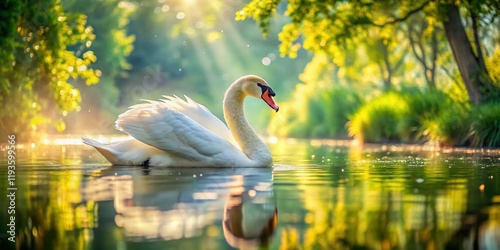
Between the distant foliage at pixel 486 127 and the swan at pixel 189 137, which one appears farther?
the distant foliage at pixel 486 127

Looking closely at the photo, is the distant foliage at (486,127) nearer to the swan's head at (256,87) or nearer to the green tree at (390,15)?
the green tree at (390,15)

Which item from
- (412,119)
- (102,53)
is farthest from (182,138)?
(102,53)

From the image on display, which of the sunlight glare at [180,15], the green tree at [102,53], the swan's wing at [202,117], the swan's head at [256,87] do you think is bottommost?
the swan's wing at [202,117]

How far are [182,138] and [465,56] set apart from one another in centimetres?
1183

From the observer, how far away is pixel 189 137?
42.7 feet

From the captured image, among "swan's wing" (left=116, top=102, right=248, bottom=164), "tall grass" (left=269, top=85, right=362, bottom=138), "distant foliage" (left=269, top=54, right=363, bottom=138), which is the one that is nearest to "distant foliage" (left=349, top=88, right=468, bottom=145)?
"tall grass" (left=269, top=85, right=362, bottom=138)

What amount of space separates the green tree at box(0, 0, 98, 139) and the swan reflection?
11.2m

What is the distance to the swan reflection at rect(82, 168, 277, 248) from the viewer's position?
6477 millimetres

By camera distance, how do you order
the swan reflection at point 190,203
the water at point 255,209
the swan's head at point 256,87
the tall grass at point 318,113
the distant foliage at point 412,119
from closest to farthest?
1. the water at point 255,209
2. the swan reflection at point 190,203
3. the swan's head at point 256,87
4. the distant foliage at point 412,119
5. the tall grass at point 318,113

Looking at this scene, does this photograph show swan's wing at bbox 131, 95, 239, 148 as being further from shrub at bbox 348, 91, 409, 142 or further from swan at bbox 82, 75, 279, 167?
shrub at bbox 348, 91, 409, 142

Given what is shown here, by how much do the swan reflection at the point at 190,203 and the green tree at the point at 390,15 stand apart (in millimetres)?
10086

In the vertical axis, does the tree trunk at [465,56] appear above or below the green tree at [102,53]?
below

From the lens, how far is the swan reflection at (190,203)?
6.48 m

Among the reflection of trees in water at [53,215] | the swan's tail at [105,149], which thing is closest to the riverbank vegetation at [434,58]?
the swan's tail at [105,149]
